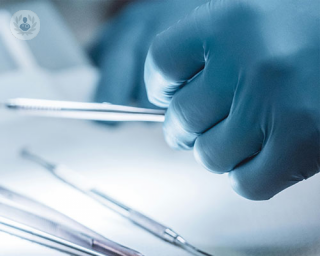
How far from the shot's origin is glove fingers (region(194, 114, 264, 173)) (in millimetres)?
519

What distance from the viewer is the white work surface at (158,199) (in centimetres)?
52

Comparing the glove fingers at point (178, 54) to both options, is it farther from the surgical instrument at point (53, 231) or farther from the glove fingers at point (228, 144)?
the surgical instrument at point (53, 231)

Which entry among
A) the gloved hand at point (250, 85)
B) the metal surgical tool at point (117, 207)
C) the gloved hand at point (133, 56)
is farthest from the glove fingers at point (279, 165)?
the gloved hand at point (133, 56)

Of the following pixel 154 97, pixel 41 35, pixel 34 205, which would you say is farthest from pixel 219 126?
pixel 41 35

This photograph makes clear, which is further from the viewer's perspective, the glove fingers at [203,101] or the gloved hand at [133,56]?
the gloved hand at [133,56]

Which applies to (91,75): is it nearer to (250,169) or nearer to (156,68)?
(156,68)

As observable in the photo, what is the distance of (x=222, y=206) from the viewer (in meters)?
0.61
